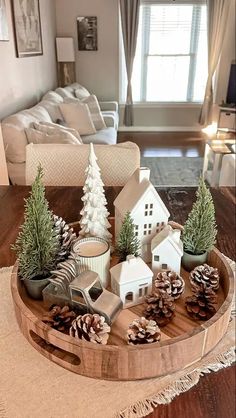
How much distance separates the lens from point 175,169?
2812mm

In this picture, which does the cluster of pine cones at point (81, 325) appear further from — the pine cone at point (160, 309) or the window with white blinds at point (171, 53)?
the window with white blinds at point (171, 53)

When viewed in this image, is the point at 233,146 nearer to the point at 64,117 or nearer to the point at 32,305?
the point at 64,117

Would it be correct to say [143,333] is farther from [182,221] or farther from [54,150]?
[54,150]

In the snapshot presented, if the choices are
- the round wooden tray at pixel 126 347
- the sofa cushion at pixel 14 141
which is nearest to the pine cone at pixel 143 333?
the round wooden tray at pixel 126 347

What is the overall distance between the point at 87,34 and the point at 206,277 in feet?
5.85

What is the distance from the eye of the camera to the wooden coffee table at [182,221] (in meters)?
0.40

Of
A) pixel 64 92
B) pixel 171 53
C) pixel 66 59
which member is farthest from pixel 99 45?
pixel 64 92

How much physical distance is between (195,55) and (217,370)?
1.37 m

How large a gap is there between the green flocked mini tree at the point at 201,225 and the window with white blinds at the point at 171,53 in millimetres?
834

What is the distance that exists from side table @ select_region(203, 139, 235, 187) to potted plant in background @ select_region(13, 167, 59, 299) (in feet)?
6.48

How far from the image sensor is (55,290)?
1.65 feet

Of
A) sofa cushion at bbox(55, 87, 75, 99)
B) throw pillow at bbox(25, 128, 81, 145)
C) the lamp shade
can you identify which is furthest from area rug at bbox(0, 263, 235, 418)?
sofa cushion at bbox(55, 87, 75, 99)

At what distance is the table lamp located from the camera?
1829 mm

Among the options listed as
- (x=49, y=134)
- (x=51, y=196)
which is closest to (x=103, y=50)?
Answer: (x=49, y=134)
